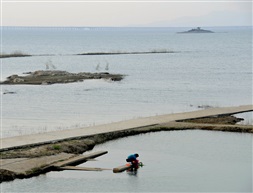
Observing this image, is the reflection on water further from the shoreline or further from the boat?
the shoreline

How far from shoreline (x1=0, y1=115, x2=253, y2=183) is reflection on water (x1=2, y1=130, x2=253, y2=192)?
1.29ft

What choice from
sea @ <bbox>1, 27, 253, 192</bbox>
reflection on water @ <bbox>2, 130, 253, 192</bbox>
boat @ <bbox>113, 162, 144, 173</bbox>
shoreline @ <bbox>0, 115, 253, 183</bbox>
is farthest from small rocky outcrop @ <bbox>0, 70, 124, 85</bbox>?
boat @ <bbox>113, 162, 144, 173</bbox>

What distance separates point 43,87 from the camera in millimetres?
52938

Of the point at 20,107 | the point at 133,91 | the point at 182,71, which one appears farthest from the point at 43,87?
the point at 182,71

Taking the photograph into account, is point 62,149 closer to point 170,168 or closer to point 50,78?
point 170,168

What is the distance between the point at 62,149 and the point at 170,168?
4.36 metres

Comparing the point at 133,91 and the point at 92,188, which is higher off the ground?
the point at 133,91

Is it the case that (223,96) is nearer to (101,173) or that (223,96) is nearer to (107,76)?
(107,76)

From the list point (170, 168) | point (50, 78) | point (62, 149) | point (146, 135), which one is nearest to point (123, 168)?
point (170, 168)

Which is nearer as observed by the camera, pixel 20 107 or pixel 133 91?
pixel 20 107

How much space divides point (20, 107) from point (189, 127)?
48.5 feet

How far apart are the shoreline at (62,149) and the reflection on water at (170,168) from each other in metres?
0.39

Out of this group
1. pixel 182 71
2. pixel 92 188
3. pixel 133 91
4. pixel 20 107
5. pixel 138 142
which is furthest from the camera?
pixel 182 71

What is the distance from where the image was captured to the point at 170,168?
22.7 meters
